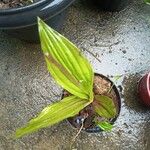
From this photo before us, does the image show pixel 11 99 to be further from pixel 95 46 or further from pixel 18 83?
pixel 95 46

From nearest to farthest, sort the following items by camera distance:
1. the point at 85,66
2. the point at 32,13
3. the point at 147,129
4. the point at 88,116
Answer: the point at 85,66, the point at 32,13, the point at 88,116, the point at 147,129

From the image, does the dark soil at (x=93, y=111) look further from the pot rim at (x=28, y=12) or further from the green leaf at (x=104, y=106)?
the pot rim at (x=28, y=12)

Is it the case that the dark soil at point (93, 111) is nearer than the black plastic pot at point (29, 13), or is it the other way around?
the black plastic pot at point (29, 13)

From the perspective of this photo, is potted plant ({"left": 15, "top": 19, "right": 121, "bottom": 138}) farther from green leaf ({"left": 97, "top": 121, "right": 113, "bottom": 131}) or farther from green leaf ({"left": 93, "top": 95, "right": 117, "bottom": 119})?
green leaf ({"left": 97, "top": 121, "right": 113, "bottom": 131})

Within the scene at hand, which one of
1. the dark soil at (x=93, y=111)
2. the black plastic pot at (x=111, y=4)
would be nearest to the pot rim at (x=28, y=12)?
the dark soil at (x=93, y=111)

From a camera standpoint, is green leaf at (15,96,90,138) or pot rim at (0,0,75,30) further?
pot rim at (0,0,75,30)

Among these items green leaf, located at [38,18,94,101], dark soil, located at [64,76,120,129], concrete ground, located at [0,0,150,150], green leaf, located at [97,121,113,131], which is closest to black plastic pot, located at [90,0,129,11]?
concrete ground, located at [0,0,150,150]

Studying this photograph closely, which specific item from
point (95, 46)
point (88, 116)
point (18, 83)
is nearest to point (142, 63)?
point (95, 46)
